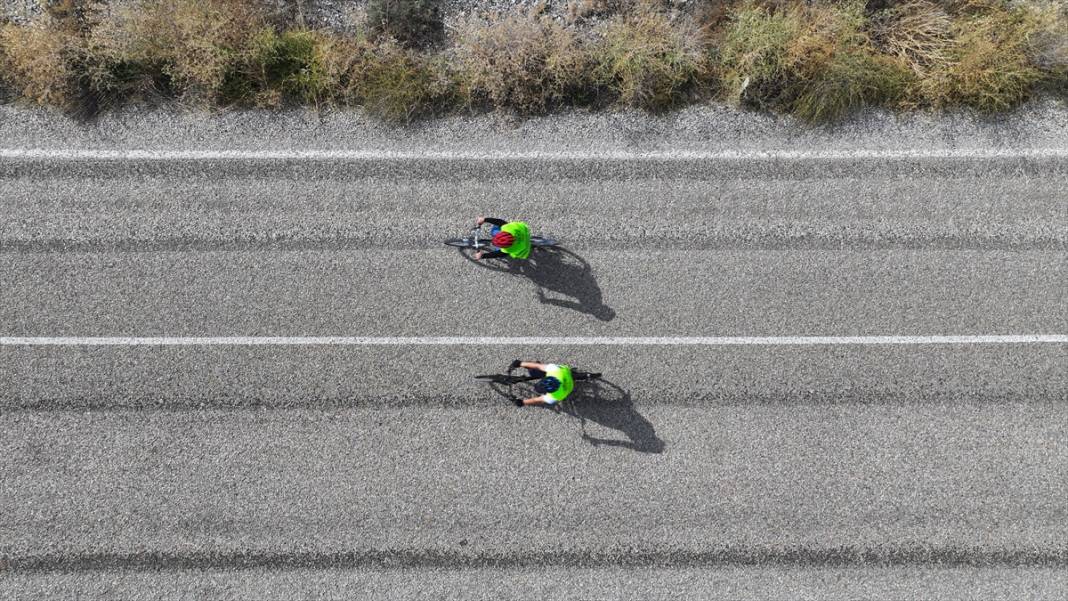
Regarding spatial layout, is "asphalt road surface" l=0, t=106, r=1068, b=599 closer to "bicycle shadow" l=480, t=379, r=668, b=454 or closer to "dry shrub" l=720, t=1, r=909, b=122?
"bicycle shadow" l=480, t=379, r=668, b=454

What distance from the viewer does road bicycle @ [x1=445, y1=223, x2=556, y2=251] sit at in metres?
7.04

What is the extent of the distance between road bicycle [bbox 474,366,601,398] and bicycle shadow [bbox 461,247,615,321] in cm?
87

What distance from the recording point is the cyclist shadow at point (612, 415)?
23.7 feet

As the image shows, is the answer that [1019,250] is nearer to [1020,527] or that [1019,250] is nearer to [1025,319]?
[1025,319]

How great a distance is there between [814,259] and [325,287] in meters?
6.65

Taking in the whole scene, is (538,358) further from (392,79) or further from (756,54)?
(756,54)

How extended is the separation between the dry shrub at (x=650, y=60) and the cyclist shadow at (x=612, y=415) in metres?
3.96

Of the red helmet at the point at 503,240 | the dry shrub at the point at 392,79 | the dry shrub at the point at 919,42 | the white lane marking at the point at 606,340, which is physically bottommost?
the white lane marking at the point at 606,340

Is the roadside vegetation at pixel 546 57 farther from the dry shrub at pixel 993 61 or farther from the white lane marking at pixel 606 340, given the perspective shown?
the white lane marking at pixel 606 340

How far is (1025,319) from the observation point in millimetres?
7316

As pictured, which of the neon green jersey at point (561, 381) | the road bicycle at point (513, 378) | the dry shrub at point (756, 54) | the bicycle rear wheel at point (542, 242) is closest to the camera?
the neon green jersey at point (561, 381)

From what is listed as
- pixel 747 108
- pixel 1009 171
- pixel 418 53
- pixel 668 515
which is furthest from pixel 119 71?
pixel 1009 171

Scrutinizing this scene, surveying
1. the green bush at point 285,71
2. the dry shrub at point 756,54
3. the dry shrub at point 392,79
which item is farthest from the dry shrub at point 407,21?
the dry shrub at point 756,54

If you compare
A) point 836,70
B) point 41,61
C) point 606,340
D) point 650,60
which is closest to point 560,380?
point 606,340
